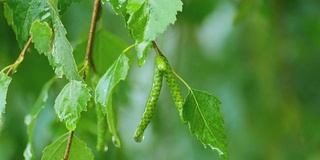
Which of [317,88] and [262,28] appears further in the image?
[317,88]

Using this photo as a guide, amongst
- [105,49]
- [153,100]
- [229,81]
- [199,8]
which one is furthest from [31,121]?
[229,81]

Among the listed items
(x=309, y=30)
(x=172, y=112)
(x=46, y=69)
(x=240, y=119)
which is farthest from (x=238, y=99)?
(x=46, y=69)

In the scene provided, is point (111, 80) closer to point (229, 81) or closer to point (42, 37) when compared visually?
point (42, 37)

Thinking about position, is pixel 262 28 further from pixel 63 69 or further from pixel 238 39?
pixel 63 69

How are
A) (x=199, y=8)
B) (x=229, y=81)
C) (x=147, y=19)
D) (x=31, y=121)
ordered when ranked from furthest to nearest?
(x=229, y=81)
(x=199, y=8)
(x=31, y=121)
(x=147, y=19)

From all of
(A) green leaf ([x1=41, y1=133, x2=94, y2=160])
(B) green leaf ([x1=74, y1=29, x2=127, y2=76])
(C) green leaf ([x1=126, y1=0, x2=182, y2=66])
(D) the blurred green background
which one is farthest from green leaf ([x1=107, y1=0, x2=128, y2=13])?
(D) the blurred green background

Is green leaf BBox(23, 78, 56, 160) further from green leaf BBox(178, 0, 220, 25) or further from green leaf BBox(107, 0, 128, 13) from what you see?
green leaf BBox(178, 0, 220, 25)
